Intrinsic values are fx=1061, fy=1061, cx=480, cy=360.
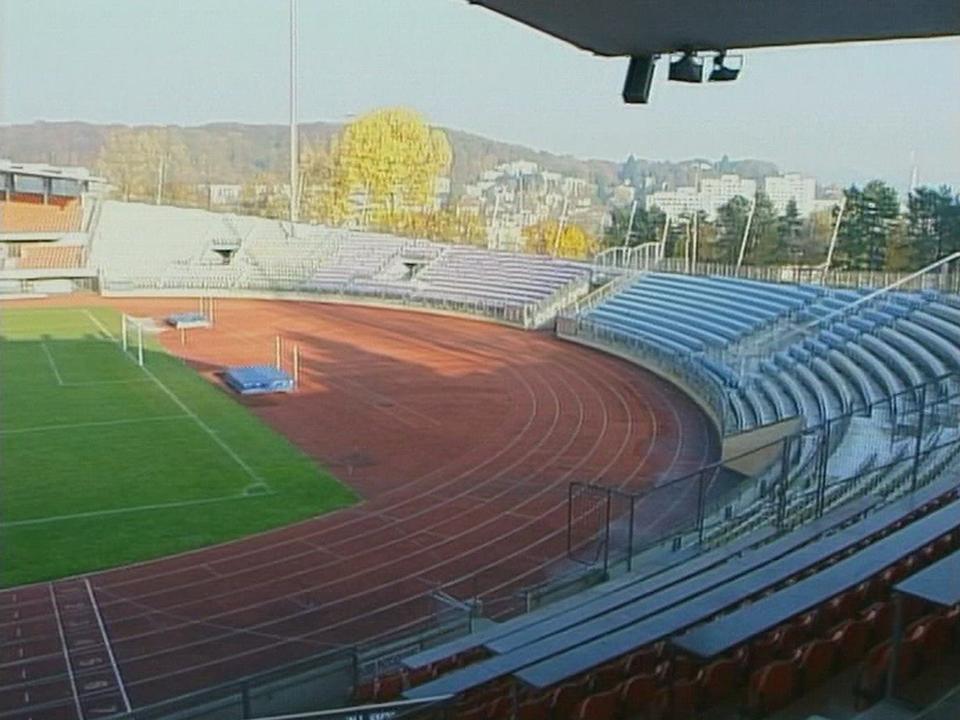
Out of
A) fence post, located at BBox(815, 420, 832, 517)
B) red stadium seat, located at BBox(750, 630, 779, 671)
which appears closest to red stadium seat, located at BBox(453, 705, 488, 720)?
red stadium seat, located at BBox(750, 630, 779, 671)

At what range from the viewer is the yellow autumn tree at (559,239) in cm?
5266

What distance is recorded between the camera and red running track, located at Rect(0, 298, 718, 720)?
951 cm

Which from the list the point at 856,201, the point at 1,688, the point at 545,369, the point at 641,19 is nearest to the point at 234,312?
the point at 545,369

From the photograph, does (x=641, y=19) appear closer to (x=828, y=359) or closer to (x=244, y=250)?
(x=828, y=359)

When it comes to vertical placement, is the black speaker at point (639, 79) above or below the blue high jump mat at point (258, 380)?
above

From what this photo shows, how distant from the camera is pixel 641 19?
6.40 meters

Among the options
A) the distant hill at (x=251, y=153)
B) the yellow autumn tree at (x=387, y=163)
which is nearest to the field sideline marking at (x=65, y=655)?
the yellow autumn tree at (x=387, y=163)

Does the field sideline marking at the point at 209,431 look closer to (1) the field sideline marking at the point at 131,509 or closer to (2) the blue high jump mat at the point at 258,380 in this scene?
(1) the field sideline marking at the point at 131,509

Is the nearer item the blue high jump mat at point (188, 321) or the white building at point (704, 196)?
the blue high jump mat at point (188, 321)

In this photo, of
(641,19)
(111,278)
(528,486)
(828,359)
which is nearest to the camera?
(641,19)

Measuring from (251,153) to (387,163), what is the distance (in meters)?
27.7

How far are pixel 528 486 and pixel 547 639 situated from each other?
366 inches

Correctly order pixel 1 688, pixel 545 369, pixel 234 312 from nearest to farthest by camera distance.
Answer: pixel 1 688 < pixel 545 369 < pixel 234 312

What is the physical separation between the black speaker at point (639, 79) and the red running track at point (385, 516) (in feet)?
15.8
